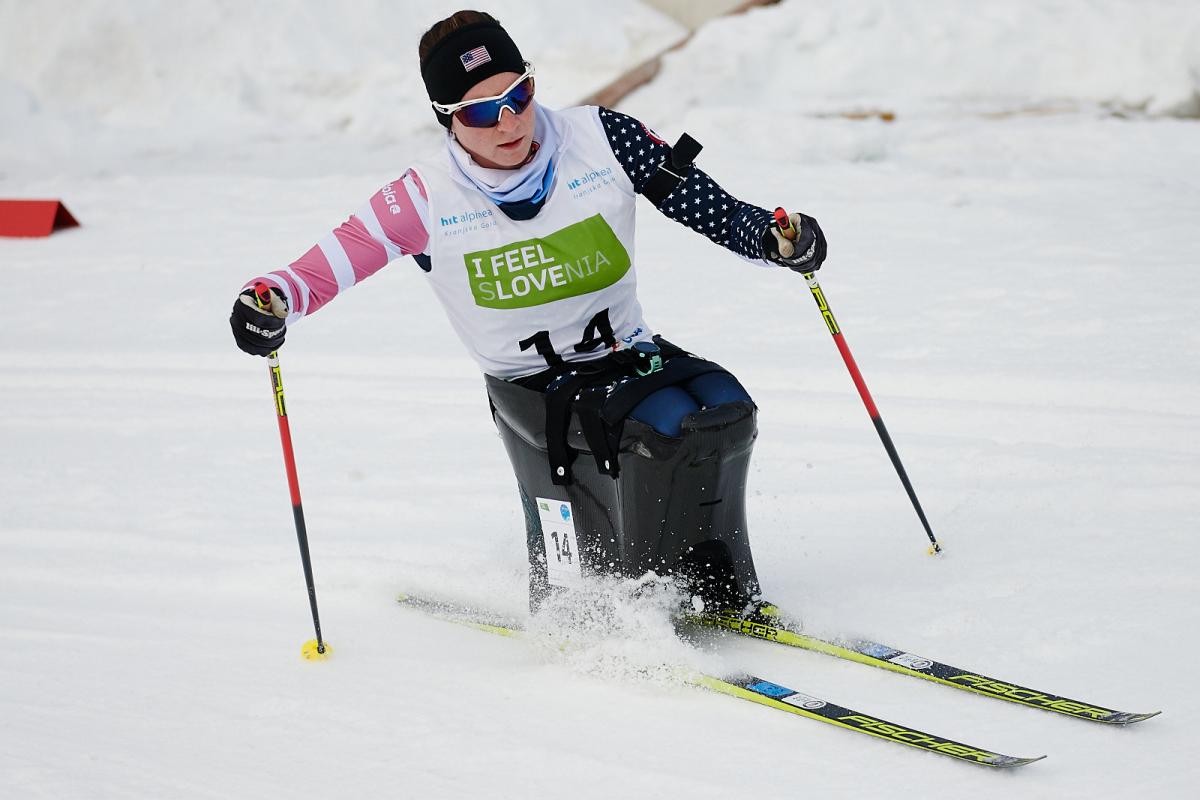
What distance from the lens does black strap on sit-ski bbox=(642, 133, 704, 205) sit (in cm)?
300

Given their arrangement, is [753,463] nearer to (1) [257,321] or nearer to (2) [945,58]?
(1) [257,321]

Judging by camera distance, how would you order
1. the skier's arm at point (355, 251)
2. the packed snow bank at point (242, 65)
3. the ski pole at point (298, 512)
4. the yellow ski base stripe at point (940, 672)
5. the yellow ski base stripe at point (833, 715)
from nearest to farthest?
the yellow ski base stripe at point (833, 715)
the yellow ski base stripe at point (940, 672)
the skier's arm at point (355, 251)
the ski pole at point (298, 512)
the packed snow bank at point (242, 65)

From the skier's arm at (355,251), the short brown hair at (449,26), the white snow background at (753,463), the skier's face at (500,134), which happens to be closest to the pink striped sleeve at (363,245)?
the skier's arm at (355,251)

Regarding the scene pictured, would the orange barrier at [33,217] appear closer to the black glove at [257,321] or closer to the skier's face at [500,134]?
the black glove at [257,321]

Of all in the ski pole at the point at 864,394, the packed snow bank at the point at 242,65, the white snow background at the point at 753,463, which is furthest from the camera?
the packed snow bank at the point at 242,65

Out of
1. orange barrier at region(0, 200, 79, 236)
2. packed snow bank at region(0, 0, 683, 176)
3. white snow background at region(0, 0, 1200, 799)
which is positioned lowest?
white snow background at region(0, 0, 1200, 799)

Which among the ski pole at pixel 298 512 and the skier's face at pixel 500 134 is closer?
the skier's face at pixel 500 134

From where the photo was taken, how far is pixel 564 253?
296 centimetres

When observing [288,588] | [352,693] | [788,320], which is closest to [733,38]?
[788,320]

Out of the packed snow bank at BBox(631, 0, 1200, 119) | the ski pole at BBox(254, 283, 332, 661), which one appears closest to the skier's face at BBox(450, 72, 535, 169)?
the ski pole at BBox(254, 283, 332, 661)

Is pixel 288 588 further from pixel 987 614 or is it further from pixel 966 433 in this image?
pixel 966 433

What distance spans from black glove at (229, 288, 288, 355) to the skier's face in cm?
56

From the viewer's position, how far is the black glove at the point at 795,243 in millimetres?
2912

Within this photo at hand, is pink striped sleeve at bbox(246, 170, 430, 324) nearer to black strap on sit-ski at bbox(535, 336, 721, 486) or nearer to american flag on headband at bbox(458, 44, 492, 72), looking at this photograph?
american flag on headband at bbox(458, 44, 492, 72)
